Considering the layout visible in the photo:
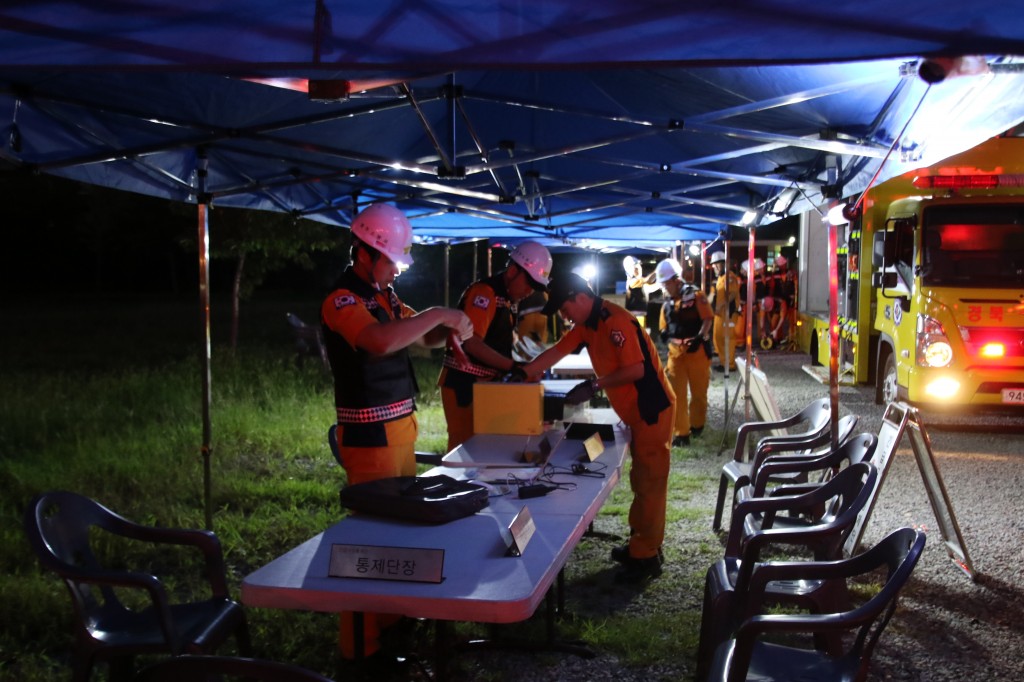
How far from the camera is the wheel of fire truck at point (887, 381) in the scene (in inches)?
456

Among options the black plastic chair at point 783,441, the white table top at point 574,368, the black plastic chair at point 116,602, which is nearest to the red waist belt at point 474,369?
the black plastic chair at point 783,441

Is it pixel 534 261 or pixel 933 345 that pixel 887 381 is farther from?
pixel 534 261

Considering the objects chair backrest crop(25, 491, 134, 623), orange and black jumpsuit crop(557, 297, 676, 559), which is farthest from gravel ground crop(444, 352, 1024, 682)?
chair backrest crop(25, 491, 134, 623)

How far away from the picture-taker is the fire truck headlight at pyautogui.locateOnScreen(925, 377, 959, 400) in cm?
1000

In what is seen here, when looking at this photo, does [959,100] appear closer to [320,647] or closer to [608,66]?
[608,66]

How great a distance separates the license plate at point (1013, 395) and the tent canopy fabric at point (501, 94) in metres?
3.84

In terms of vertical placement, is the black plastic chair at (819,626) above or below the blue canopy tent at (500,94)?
below

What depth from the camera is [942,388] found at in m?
10.1

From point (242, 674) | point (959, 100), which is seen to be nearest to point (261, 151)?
point (959, 100)

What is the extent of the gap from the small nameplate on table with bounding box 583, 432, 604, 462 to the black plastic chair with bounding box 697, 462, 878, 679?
786mm

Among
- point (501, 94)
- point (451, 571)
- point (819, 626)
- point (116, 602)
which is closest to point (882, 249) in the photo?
point (501, 94)

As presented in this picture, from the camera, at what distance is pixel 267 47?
2.96 m

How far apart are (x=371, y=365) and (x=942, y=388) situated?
822cm

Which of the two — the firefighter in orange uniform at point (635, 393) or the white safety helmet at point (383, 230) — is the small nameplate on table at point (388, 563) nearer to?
the white safety helmet at point (383, 230)
